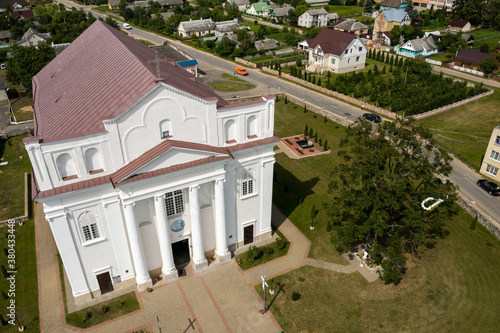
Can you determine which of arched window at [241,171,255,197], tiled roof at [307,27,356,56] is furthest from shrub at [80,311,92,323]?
tiled roof at [307,27,356,56]

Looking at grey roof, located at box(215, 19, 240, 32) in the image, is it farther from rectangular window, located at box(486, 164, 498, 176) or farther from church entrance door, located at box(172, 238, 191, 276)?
church entrance door, located at box(172, 238, 191, 276)

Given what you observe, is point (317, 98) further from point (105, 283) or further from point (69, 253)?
point (69, 253)

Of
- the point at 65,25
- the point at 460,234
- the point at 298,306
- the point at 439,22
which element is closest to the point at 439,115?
the point at 460,234

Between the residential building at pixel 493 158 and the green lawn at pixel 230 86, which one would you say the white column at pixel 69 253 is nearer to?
the residential building at pixel 493 158

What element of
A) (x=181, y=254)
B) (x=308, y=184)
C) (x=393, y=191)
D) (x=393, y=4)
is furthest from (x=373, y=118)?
(x=393, y=4)

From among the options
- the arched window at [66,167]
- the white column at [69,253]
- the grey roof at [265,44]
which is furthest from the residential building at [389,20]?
the white column at [69,253]

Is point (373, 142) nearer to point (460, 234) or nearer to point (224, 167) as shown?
point (224, 167)

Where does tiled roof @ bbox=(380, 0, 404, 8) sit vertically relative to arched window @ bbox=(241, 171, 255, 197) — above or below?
above
